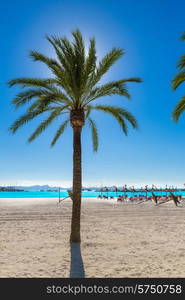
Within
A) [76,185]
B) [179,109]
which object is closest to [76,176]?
[76,185]

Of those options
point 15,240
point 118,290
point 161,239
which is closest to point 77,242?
point 15,240

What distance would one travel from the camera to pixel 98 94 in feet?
36.8

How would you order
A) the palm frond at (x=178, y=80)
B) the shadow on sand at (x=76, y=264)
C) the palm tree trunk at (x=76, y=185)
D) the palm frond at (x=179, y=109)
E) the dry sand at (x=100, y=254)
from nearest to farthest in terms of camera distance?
1. the shadow on sand at (x=76, y=264)
2. the dry sand at (x=100, y=254)
3. the palm tree trunk at (x=76, y=185)
4. the palm frond at (x=178, y=80)
5. the palm frond at (x=179, y=109)

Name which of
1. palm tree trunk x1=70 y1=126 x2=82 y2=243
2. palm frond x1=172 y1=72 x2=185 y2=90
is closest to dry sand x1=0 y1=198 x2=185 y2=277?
Result: palm tree trunk x1=70 y1=126 x2=82 y2=243

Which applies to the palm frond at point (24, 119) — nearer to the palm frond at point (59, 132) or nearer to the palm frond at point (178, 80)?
the palm frond at point (59, 132)

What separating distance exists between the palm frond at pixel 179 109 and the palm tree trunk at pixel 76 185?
5.83m

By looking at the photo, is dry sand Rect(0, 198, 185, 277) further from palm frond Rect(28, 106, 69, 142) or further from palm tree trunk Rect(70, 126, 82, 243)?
palm frond Rect(28, 106, 69, 142)

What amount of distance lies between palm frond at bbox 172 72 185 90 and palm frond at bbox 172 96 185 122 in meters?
0.73

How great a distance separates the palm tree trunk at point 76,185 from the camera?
34.2 ft

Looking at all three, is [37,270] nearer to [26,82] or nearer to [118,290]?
[118,290]

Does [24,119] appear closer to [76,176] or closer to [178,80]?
[76,176]

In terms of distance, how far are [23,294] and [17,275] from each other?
4.38 ft

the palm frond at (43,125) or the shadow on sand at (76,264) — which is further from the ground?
the palm frond at (43,125)

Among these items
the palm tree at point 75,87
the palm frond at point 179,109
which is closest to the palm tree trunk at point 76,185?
the palm tree at point 75,87
